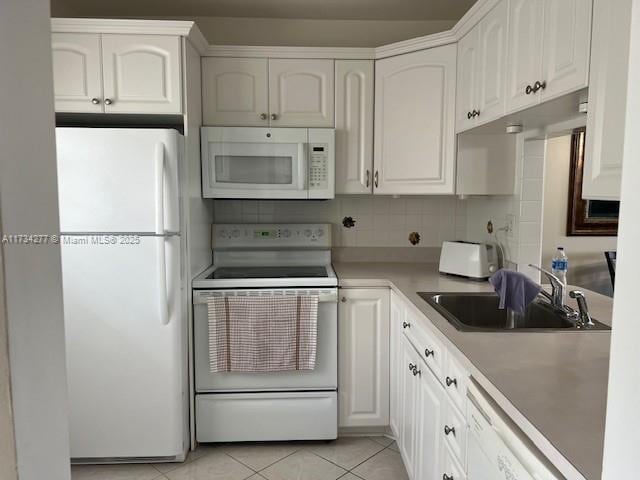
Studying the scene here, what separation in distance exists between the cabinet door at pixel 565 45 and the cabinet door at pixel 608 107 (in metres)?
0.10

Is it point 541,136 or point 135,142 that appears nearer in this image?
point 135,142

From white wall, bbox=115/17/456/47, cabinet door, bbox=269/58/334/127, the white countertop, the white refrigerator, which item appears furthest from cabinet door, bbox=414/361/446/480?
white wall, bbox=115/17/456/47

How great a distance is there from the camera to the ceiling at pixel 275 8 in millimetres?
2568

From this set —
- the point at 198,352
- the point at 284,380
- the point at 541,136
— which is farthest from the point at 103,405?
the point at 541,136

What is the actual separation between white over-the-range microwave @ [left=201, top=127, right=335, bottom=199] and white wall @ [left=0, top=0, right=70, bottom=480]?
1839 mm

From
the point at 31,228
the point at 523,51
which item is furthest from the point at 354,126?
the point at 31,228

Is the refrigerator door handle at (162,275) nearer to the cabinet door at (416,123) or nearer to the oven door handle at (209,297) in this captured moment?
the oven door handle at (209,297)

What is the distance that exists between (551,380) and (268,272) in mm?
1731

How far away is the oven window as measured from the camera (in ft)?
8.13

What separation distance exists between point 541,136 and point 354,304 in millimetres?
1229

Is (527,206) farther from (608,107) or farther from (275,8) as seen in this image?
(275,8)

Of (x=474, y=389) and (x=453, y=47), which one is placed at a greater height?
(x=453, y=47)

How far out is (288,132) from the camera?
2473 mm

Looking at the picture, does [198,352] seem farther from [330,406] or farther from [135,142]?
[135,142]
